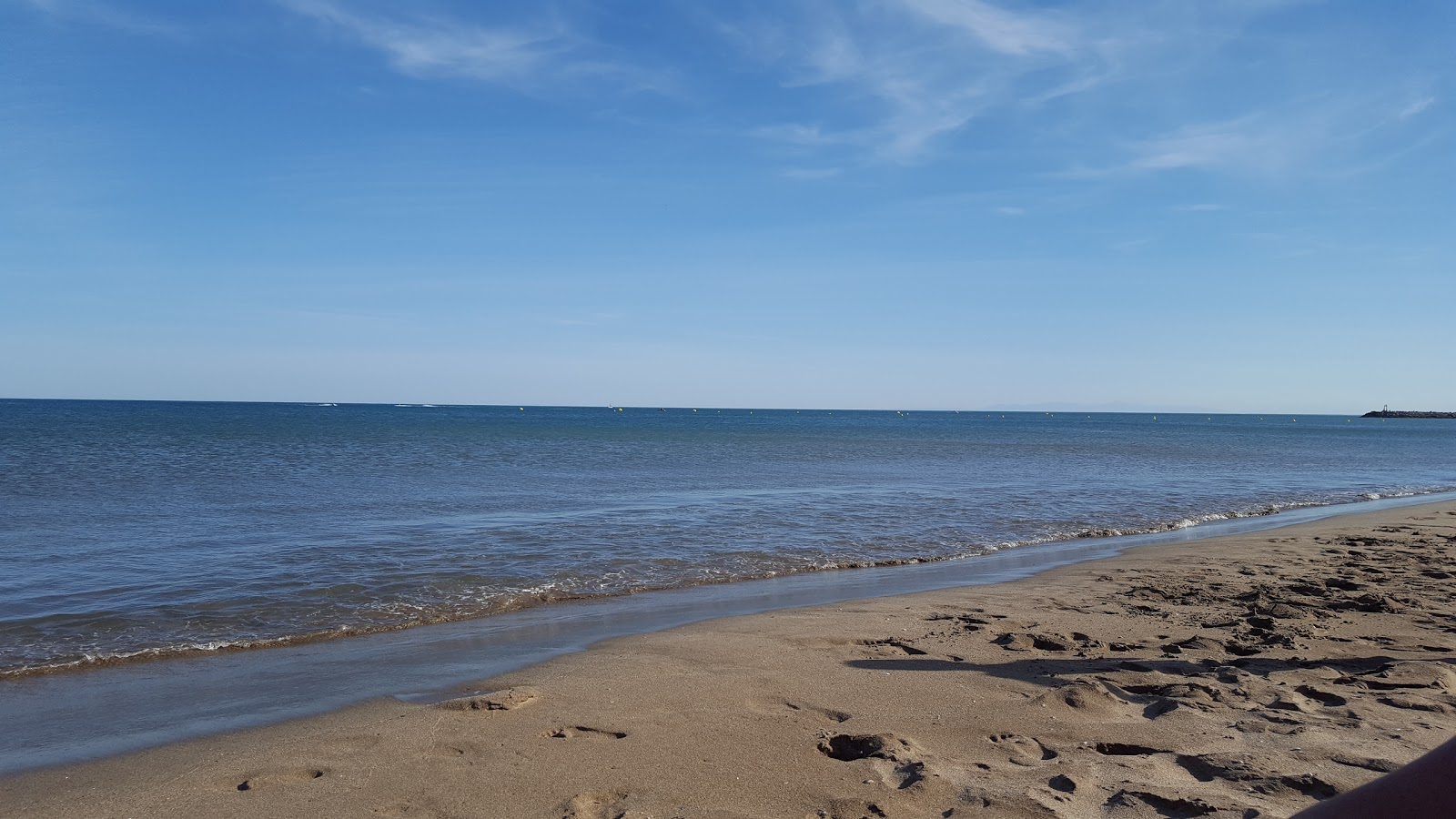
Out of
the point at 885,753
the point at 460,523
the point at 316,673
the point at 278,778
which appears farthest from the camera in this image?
the point at 460,523

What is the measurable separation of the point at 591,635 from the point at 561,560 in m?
3.80

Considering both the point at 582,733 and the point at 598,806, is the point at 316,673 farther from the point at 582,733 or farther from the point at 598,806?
the point at 598,806

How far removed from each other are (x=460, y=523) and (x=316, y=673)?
840 centimetres

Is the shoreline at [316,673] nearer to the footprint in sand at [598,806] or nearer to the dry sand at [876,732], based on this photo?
the dry sand at [876,732]

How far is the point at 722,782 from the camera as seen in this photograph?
4.62m

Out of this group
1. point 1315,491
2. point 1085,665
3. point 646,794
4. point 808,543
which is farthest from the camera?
point 1315,491

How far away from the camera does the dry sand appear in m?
4.42

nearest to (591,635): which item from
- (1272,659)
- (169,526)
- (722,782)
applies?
(722,782)

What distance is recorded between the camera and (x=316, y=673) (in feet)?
23.1

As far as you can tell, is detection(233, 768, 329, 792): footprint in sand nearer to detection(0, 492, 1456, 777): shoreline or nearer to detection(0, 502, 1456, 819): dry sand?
detection(0, 502, 1456, 819): dry sand

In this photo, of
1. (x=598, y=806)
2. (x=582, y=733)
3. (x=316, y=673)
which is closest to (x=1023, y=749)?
(x=598, y=806)

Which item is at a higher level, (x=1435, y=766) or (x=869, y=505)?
(x=1435, y=766)

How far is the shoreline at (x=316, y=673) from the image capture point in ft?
18.8

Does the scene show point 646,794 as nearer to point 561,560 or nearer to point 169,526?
point 561,560
